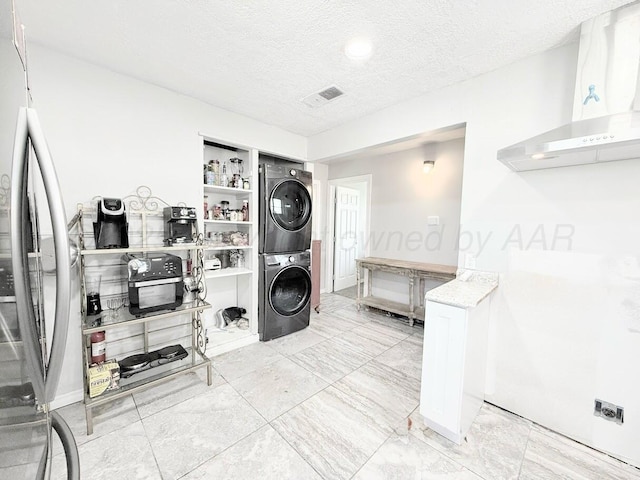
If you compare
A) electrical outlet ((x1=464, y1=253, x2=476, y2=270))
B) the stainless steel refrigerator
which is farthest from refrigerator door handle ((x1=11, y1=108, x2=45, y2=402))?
electrical outlet ((x1=464, y1=253, x2=476, y2=270))

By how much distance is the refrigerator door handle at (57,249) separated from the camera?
617mm

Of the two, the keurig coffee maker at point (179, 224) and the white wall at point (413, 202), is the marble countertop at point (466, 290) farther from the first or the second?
the keurig coffee maker at point (179, 224)

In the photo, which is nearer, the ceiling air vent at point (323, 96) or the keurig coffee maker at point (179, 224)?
the keurig coffee maker at point (179, 224)

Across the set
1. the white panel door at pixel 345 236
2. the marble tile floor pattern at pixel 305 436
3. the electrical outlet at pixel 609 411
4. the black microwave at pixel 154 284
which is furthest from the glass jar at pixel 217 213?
the electrical outlet at pixel 609 411

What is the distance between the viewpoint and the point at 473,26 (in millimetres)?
1467

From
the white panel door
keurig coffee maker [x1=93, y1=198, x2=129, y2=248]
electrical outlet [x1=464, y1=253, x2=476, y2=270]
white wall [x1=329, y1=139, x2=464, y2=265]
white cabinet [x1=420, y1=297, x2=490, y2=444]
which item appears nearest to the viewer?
white cabinet [x1=420, y1=297, x2=490, y2=444]

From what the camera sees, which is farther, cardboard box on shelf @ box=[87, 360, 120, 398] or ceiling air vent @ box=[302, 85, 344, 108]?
ceiling air vent @ box=[302, 85, 344, 108]

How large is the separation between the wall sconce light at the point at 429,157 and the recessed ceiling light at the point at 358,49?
219 centimetres

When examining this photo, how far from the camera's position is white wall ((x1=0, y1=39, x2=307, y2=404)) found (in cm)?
176

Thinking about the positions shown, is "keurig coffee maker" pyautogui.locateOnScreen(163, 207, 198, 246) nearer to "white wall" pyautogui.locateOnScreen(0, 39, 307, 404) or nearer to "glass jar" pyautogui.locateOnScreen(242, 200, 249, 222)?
"white wall" pyautogui.locateOnScreen(0, 39, 307, 404)

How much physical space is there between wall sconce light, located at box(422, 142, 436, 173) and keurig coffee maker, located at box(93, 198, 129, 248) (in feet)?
11.4

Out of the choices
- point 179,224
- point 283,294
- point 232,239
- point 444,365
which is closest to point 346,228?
point 283,294

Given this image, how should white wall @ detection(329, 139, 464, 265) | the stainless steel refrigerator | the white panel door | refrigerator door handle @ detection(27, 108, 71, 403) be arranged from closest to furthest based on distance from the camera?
the stainless steel refrigerator < refrigerator door handle @ detection(27, 108, 71, 403) < white wall @ detection(329, 139, 464, 265) < the white panel door

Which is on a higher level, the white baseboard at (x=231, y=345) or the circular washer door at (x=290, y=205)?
the circular washer door at (x=290, y=205)
